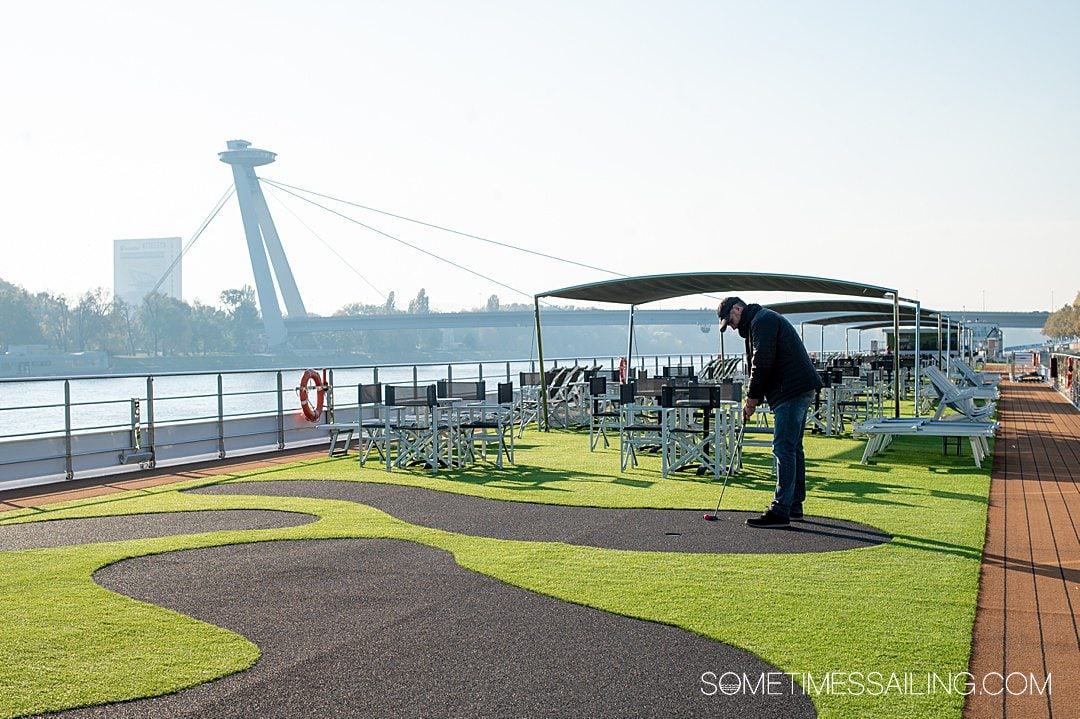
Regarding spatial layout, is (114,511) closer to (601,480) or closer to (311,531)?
(311,531)

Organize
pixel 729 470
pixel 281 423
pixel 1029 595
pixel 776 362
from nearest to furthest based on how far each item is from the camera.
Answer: pixel 1029 595 < pixel 776 362 < pixel 729 470 < pixel 281 423

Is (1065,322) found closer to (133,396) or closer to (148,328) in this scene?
(148,328)

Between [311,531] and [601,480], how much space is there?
3013mm

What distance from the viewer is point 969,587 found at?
4414 mm

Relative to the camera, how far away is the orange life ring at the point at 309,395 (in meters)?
12.2

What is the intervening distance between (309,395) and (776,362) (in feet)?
25.3

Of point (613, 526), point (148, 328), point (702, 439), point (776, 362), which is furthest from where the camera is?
point (148, 328)

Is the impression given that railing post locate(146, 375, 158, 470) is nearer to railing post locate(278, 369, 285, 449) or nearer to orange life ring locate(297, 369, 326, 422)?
railing post locate(278, 369, 285, 449)

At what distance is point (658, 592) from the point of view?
4.44 meters

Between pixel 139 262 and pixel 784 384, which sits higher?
pixel 139 262

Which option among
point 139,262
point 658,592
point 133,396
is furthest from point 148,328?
point 139,262

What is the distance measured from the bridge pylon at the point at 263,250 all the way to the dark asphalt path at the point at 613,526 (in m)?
35.0

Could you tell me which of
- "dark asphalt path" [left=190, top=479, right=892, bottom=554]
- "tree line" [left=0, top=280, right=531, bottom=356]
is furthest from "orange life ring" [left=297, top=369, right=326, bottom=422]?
"tree line" [left=0, top=280, right=531, bottom=356]

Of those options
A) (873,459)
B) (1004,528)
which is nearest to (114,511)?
(1004,528)
